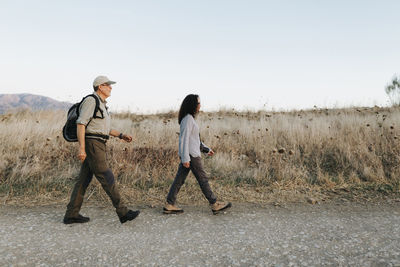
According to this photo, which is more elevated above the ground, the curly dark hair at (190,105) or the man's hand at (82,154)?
the curly dark hair at (190,105)

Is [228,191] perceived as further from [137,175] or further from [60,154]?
[60,154]

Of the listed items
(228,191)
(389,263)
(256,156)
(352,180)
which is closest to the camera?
(389,263)

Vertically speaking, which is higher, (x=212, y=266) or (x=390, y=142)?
(x=390, y=142)

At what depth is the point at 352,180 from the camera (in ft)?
19.7

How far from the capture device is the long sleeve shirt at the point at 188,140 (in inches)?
165

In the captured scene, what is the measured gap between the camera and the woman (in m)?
4.20

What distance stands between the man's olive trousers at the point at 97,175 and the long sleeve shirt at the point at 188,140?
105 centimetres

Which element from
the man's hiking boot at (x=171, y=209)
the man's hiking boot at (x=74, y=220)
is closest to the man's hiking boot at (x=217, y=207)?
the man's hiking boot at (x=171, y=209)

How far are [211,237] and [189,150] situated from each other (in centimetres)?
131

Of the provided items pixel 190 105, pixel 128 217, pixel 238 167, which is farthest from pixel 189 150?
pixel 238 167

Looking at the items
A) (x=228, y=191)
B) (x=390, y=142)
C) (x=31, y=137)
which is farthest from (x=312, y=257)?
(x=31, y=137)

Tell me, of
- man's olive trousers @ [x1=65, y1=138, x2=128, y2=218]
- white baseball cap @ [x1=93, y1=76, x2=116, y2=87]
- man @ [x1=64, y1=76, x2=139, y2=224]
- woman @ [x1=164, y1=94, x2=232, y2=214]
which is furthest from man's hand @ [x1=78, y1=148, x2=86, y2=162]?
woman @ [x1=164, y1=94, x2=232, y2=214]

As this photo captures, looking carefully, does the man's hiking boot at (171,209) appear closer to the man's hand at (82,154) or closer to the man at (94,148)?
the man at (94,148)

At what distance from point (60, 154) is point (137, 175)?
2.40 metres
